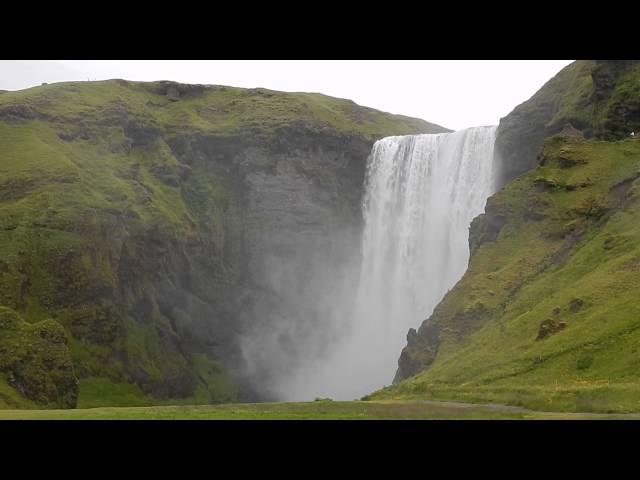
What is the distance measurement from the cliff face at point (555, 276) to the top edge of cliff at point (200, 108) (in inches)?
1905

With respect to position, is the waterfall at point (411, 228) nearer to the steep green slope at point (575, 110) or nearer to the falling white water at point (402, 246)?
the falling white water at point (402, 246)

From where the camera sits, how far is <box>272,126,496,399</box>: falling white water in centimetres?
9025

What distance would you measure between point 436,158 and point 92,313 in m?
50.5

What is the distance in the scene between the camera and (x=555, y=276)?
167ft

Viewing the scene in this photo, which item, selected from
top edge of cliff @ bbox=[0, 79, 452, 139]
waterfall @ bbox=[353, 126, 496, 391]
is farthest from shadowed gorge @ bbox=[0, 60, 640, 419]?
top edge of cliff @ bbox=[0, 79, 452, 139]

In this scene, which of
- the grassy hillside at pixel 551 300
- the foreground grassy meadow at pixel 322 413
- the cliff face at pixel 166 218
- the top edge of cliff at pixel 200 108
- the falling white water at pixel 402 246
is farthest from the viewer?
the top edge of cliff at pixel 200 108

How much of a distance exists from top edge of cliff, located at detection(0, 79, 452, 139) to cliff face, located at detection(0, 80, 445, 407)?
380 mm

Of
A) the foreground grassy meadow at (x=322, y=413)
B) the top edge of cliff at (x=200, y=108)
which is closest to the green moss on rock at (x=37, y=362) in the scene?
the foreground grassy meadow at (x=322, y=413)

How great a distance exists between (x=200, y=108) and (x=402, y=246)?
52657 mm

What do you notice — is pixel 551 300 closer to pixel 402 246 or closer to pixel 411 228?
pixel 411 228

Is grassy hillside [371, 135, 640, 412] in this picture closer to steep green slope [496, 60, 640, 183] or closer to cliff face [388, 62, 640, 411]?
cliff face [388, 62, 640, 411]

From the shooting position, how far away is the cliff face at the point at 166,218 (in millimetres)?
86875
